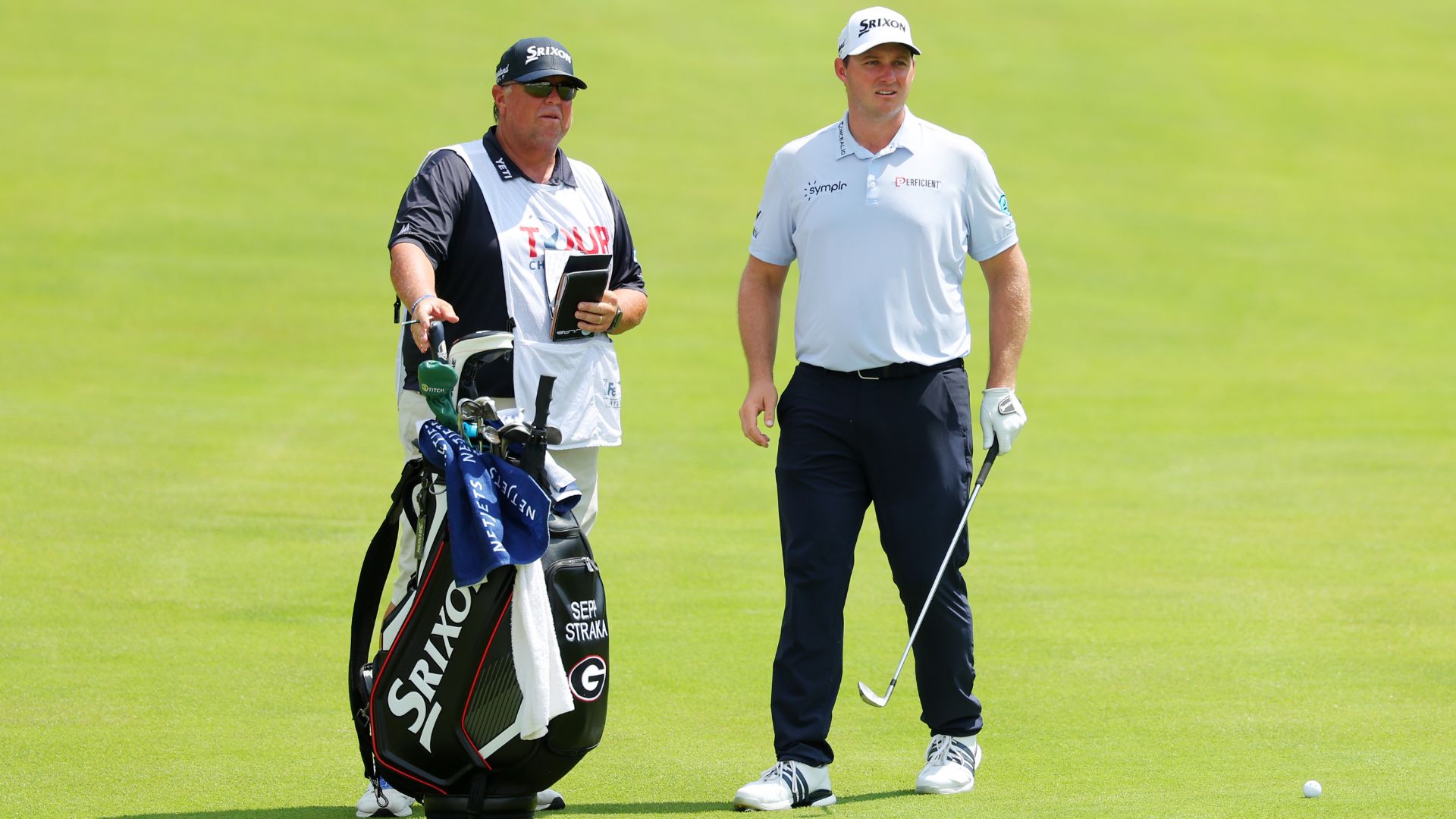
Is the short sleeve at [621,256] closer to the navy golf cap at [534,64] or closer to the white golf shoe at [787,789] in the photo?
the navy golf cap at [534,64]

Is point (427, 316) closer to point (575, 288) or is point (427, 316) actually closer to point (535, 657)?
point (575, 288)

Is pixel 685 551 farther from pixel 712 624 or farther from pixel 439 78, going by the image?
pixel 439 78

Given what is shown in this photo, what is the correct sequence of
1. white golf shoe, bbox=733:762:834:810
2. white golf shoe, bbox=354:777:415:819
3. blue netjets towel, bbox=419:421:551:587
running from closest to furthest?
blue netjets towel, bbox=419:421:551:587
white golf shoe, bbox=354:777:415:819
white golf shoe, bbox=733:762:834:810

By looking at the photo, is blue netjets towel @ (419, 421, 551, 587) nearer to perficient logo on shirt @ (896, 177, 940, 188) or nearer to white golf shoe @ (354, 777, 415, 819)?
white golf shoe @ (354, 777, 415, 819)

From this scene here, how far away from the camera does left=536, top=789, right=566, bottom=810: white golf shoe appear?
4570 millimetres

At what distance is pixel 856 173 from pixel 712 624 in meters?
2.70

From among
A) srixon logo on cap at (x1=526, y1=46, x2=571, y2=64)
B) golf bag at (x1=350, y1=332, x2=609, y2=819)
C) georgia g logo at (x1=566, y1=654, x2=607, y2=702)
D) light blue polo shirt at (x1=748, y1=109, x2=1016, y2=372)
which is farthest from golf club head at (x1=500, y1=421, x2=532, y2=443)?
srixon logo on cap at (x1=526, y1=46, x2=571, y2=64)

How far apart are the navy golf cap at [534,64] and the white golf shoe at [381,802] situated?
6.07 ft

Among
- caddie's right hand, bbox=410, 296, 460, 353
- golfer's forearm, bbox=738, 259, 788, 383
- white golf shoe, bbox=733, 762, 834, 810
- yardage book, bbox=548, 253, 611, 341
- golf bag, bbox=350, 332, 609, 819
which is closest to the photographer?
golf bag, bbox=350, 332, 609, 819

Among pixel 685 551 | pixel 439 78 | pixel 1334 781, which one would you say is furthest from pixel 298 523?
pixel 439 78

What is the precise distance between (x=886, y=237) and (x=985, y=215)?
1.03ft

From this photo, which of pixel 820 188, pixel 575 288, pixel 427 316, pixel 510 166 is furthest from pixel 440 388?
pixel 820 188

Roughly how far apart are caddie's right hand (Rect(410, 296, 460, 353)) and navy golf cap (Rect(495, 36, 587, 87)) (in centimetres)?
77

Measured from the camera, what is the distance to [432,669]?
13.7 ft
